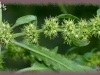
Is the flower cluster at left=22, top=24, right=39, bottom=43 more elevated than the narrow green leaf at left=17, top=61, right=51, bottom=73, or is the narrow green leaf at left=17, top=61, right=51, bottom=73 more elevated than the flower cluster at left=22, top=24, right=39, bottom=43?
the flower cluster at left=22, top=24, right=39, bottom=43

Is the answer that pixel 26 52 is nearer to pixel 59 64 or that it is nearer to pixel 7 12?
pixel 59 64

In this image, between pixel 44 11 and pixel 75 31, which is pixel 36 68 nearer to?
pixel 75 31

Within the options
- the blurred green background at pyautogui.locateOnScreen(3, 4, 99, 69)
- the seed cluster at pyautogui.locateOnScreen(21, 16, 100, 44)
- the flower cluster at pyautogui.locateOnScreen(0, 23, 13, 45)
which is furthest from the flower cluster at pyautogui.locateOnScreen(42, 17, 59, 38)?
the blurred green background at pyautogui.locateOnScreen(3, 4, 99, 69)

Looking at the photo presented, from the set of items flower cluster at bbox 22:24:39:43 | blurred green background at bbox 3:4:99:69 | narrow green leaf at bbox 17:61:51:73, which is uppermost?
blurred green background at bbox 3:4:99:69

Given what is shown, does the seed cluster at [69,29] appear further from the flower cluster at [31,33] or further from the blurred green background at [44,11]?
the blurred green background at [44,11]

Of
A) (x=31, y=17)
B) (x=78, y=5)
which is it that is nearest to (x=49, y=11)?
(x=78, y=5)

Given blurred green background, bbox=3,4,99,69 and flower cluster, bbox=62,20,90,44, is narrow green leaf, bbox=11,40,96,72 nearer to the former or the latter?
flower cluster, bbox=62,20,90,44

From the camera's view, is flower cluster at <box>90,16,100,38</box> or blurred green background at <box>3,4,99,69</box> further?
blurred green background at <box>3,4,99,69</box>

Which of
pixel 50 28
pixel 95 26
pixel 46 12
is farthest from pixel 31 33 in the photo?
pixel 46 12
